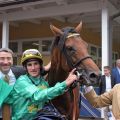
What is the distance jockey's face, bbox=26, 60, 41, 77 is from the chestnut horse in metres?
0.28

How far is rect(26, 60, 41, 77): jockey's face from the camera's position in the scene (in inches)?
131

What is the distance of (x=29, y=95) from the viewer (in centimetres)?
313

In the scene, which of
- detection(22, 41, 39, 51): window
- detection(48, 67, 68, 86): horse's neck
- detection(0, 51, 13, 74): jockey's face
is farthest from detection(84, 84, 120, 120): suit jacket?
detection(22, 41, 39, 51): window

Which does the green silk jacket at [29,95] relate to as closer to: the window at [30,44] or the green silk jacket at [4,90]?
the green silk jacket at [4,90]

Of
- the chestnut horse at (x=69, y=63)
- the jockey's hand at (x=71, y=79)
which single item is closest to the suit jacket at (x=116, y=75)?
the chestnut horse at (x=69, y=63)

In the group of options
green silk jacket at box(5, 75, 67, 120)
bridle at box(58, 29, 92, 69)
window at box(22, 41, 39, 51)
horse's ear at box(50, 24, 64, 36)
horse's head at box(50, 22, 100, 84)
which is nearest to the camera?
green silk jacket at box(5, 75, 67, 120)

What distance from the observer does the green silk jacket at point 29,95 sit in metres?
3.08

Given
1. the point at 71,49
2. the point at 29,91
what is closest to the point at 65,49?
the point at 71,49

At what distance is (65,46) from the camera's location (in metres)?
3.45

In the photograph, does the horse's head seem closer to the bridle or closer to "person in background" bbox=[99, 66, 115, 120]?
the bridle

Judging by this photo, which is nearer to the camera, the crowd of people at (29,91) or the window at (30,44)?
the crowd of people at (29,91)

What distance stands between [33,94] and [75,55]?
0.56 m

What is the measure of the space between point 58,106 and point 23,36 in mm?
12087

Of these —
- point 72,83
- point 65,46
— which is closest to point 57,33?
point 65,46
